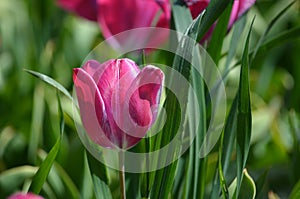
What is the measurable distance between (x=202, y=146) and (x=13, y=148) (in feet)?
1.22

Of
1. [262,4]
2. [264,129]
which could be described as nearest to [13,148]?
[264,129]

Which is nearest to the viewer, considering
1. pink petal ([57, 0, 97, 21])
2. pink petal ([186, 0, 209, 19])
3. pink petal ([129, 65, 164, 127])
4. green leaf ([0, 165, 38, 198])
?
pink petal ([129, 65, 164, 127])

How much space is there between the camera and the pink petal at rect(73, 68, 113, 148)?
58 cm

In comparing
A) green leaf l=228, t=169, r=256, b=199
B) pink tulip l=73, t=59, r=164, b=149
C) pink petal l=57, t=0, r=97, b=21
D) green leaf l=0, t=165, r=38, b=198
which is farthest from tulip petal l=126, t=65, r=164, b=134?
pink petal l=57, t=0, r=97, b=21

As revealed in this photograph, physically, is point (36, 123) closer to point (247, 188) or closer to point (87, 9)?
point (87, 9)

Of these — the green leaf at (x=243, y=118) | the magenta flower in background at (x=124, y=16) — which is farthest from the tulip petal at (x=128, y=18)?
the green leaf at (x=243, y=118)

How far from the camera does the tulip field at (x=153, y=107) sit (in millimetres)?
601

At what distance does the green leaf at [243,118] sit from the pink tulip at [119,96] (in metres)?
0.08

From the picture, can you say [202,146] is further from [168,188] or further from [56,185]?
[56,185]

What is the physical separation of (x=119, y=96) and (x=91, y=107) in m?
0.03

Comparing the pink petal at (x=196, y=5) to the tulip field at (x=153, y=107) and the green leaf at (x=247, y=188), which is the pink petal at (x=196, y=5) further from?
the green leaf at (x=247, y=188)

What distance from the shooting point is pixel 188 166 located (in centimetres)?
70

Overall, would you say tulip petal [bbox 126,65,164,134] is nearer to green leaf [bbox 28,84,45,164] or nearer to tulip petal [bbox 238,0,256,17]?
tulip petal [bbox 238,0,256,17]

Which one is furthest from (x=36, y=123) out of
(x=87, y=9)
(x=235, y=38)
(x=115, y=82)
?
(x=115, y=82)
